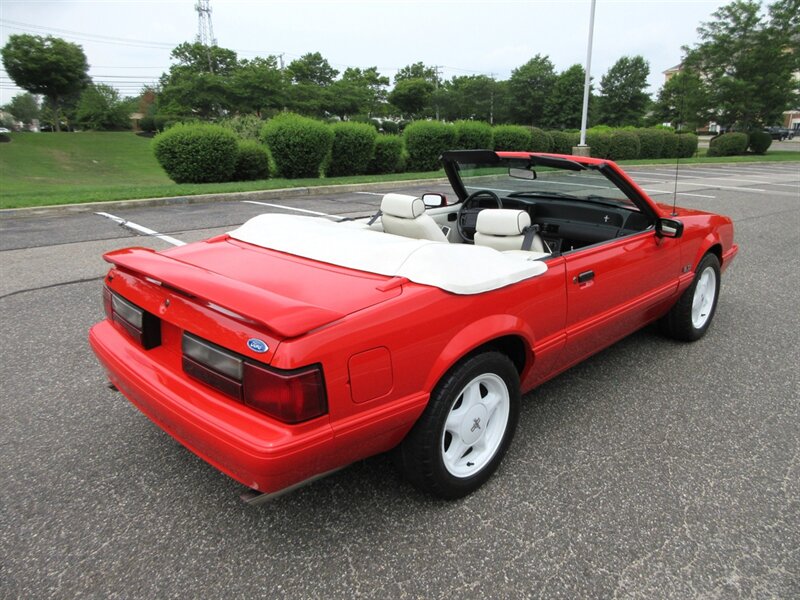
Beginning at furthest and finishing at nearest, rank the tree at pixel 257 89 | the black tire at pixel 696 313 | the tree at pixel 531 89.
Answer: the tree at pixel 531 89, the tree at pixel 257 89, the black tire at pixel 696 313

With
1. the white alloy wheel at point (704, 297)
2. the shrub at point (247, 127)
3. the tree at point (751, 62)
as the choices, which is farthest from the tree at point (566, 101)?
the white alloy wheel at point (704, 297)

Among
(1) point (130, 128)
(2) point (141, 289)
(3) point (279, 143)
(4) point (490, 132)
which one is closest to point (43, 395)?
(2) point (141, 289)

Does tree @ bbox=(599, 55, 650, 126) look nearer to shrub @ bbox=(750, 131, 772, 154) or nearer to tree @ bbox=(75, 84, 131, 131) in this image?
shrub @ bbox=(750, 131, 772, 154)

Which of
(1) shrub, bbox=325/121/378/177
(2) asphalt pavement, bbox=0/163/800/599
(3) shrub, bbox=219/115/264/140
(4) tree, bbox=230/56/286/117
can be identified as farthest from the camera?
(4) tree, bbox=230/56/286/117

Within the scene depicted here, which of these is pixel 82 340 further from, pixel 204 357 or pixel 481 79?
pixel 481 79

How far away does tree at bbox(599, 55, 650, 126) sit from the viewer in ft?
204

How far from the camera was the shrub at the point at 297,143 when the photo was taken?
569 inches

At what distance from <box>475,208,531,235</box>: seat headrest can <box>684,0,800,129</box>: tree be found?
38.2 m

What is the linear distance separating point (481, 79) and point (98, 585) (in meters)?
80.7

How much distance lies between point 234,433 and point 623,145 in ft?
85.7

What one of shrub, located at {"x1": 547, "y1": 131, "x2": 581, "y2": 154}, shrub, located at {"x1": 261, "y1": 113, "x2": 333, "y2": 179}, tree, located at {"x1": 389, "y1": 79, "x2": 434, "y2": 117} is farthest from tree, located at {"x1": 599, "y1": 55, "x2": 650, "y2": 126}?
shrub, located at {"x1": 261, "y1": 113, "x2": 333, "y2": 179}

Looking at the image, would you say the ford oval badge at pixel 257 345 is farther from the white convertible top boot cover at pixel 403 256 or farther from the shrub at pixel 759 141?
the shrub at pixel 759 141

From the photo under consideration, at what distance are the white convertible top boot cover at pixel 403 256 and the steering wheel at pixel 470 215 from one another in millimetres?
1023

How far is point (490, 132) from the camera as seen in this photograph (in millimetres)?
19109
